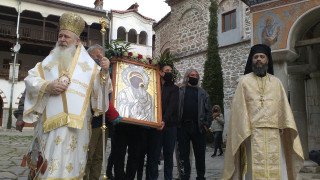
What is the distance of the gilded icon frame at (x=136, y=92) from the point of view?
3896 mm

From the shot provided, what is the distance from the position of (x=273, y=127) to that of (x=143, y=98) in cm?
175

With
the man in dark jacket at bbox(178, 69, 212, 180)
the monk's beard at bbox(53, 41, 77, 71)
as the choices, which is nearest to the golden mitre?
the monk's beard at bbox(53, 41, 77, 71)

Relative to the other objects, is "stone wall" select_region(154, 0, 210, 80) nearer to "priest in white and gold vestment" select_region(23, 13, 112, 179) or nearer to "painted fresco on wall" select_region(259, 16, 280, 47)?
"painted fresco on wall" select_region(259, 16, 280, 47)

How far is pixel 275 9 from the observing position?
6.14 m

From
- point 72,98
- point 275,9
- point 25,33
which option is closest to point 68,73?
point 72,98

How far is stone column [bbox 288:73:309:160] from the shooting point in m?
6.75

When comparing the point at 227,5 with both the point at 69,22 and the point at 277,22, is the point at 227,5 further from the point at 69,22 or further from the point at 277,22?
the point at 69,22

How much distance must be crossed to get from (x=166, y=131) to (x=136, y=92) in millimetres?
979

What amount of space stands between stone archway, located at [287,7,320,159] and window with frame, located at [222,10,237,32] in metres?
5.98

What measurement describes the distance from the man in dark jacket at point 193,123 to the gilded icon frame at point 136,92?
28.5 inches

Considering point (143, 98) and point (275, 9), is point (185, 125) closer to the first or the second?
point (143, 98)

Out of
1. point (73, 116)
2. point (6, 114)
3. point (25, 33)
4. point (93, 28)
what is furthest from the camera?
point (93, 28)

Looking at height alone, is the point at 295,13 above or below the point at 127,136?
above

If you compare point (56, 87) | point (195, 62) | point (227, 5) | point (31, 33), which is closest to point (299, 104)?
point (56, 87)
